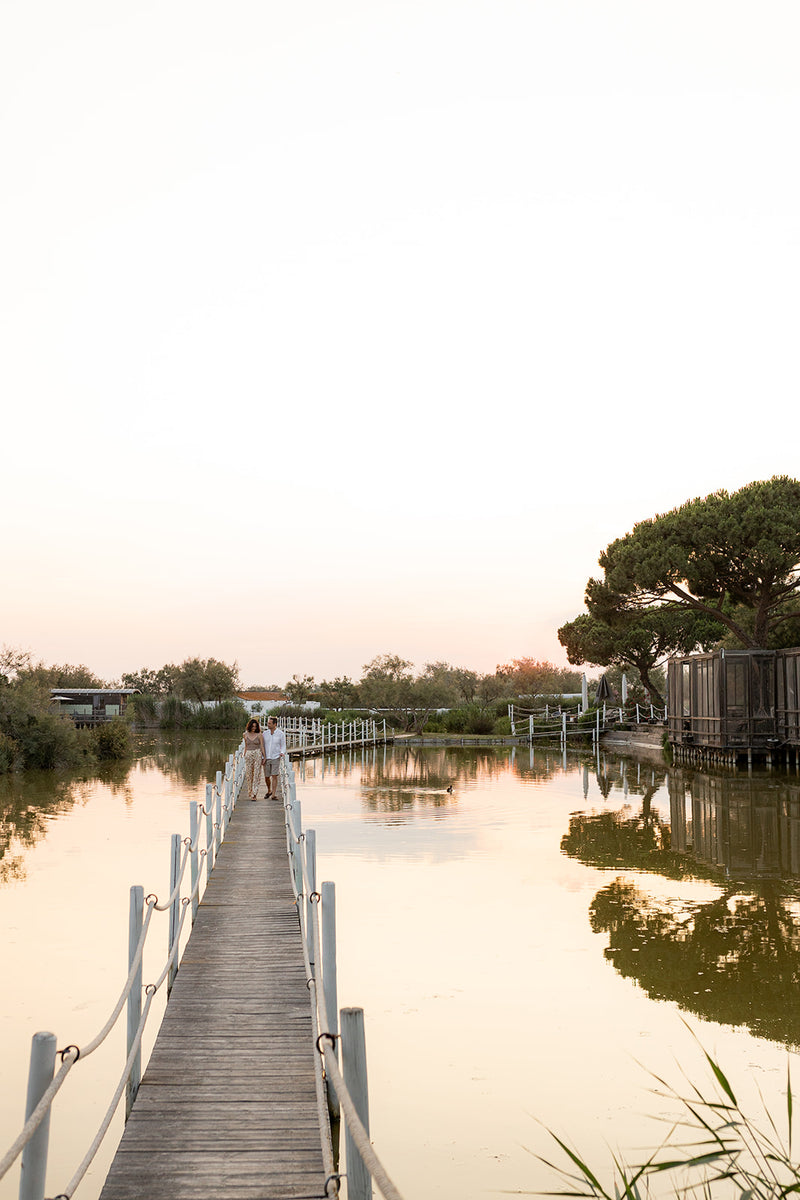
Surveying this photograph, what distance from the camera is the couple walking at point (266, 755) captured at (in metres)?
19.2

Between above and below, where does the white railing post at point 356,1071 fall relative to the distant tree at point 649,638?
below

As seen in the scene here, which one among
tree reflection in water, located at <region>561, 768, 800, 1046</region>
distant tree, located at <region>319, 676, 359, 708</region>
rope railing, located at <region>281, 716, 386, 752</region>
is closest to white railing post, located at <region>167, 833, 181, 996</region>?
tree reflection in water, located at <region>561, 768, 800, 1046</region>

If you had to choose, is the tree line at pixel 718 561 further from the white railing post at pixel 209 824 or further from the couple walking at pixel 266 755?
the white railing post at pixel 209 824

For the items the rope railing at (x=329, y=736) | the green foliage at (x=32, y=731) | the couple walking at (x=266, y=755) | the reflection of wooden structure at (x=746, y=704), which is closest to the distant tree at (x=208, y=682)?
the rope railing at (x=329, y=736)

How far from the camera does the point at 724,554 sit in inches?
1319

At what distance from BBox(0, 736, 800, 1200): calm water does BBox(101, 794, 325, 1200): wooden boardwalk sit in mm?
661

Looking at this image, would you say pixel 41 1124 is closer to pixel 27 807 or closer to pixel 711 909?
pixel 711 909

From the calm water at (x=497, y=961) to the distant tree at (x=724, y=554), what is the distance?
503 inches

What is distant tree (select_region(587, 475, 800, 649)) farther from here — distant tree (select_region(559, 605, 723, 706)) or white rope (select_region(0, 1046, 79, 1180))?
white rope (select_region(0, 1046, 79, 1180))

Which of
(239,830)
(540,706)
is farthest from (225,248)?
(540,706)

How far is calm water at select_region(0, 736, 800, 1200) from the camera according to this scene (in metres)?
6.35

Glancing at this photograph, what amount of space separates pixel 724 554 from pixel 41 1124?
1269 inches

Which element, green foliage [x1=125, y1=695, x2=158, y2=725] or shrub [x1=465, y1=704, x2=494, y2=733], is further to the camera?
green foliage [x1=125, y1=695, x2=158, y2=725]

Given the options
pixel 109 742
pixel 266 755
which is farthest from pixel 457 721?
pixel 266 755
